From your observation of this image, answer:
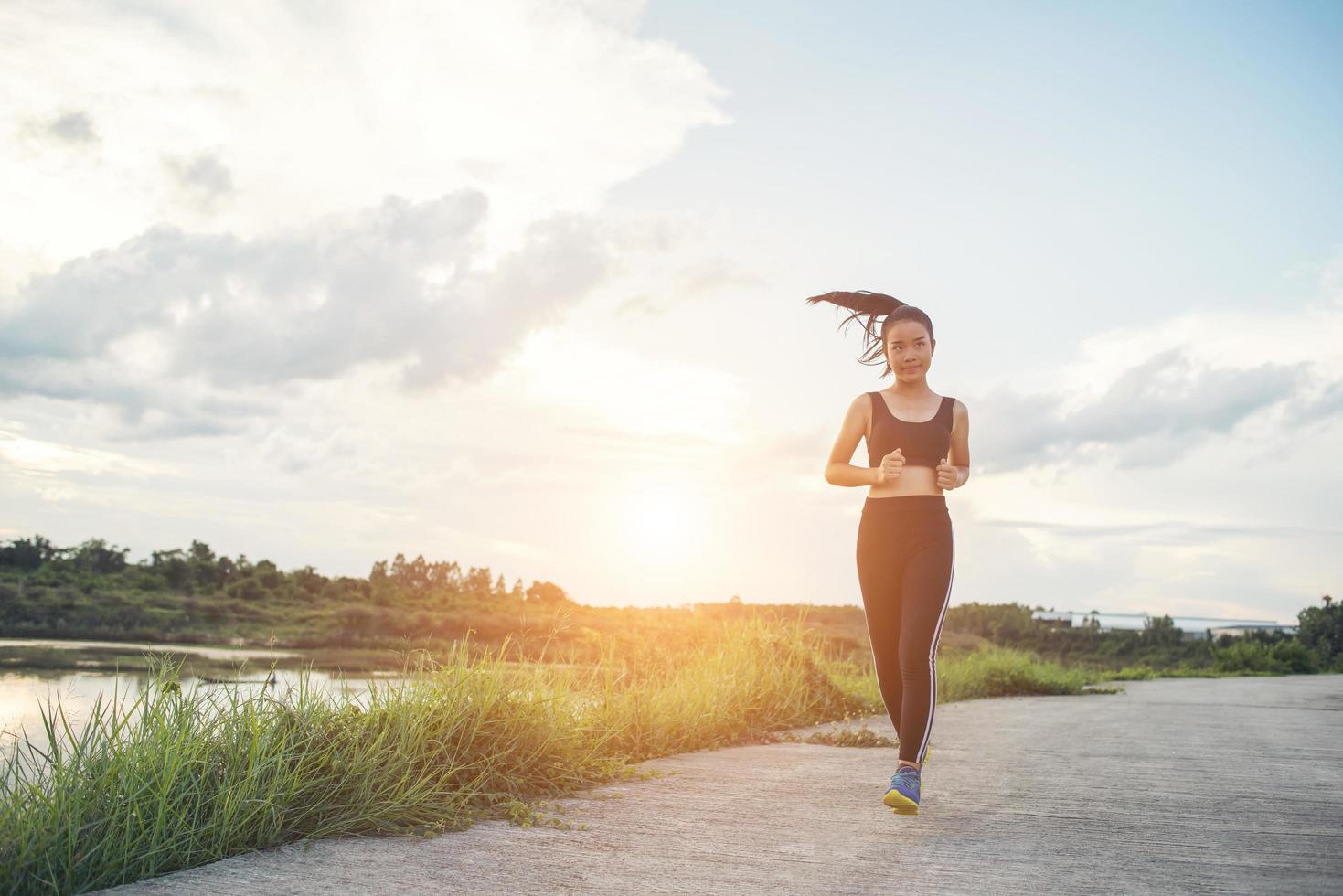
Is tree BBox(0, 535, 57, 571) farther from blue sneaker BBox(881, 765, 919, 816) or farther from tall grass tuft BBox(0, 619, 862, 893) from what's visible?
blue sneaker BBox(881, 765, 919, 816)

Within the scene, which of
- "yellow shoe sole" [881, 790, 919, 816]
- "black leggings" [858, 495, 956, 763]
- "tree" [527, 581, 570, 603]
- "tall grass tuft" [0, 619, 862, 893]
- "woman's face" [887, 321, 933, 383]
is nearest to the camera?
"tall grass tuft" [0, 619, 862, 893]

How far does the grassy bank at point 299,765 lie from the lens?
2.87m

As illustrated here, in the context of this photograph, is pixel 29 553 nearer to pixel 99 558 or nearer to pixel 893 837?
pixel 99 558

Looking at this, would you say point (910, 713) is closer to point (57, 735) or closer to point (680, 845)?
point (680, 845)

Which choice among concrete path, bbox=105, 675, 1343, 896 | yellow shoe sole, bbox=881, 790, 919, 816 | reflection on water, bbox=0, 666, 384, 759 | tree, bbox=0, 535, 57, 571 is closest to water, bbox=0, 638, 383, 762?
reflection on water, bbox=0, 666, 384, 759

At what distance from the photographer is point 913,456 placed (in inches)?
172

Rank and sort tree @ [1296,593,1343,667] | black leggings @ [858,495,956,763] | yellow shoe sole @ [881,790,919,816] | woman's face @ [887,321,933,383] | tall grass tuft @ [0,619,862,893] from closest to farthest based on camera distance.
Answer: tall grass tuft @ [0,619,862,893] → yellow shoe sole @ [881,790,919,816] → black leggings @ [858,495,956,763] → woman's face @ [887,321,933,383] → tree @ [1296,593,1343,667]

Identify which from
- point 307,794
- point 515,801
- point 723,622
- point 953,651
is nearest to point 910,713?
point 515,801

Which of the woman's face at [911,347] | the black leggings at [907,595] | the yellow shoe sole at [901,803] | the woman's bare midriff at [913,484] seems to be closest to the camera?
the yellow shoe sole at [901,803]

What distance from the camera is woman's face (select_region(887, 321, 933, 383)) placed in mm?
4496

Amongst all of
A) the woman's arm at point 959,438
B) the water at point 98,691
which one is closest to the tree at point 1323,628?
the woman's arm at point 959,438

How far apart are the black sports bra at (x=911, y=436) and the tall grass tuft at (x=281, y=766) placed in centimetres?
196

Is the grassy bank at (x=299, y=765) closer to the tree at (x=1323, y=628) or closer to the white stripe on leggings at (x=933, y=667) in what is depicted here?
the white stripe on leggings at (x=933, y=667)

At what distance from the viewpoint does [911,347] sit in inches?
177
